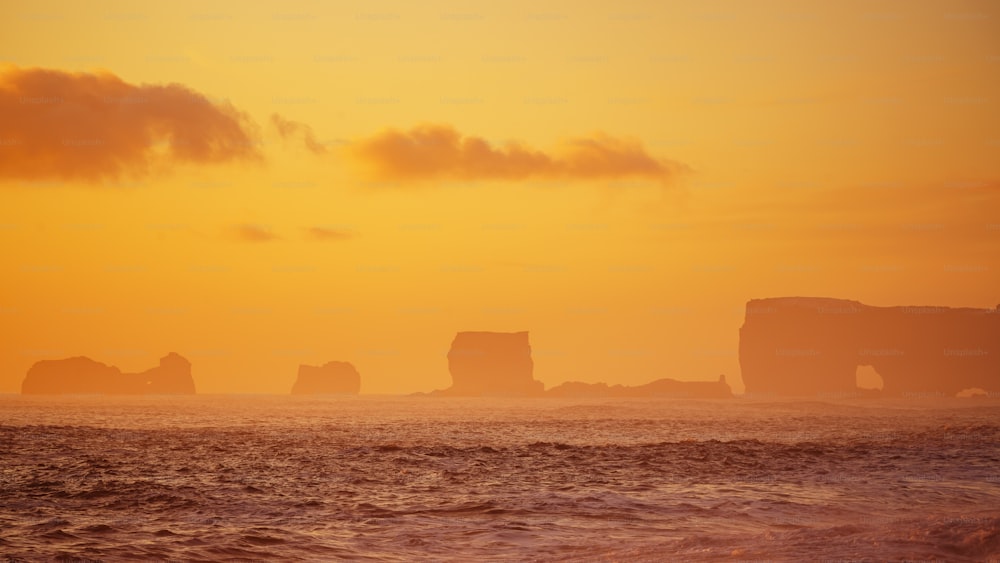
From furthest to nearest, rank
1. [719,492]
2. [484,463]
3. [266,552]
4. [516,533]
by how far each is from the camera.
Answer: [484,463] < [719,492] < [516,533] < [266,552]

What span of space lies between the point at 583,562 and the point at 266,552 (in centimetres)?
817

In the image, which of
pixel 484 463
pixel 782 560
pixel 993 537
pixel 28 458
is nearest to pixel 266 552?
pixel 782 560

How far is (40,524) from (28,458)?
20865 mm

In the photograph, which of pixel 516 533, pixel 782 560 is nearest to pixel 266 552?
pixel 516 533

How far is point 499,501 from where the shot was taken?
30203 mm

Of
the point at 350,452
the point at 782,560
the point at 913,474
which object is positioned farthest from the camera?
the point at 350,452

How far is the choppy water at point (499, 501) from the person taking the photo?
21.5 metres

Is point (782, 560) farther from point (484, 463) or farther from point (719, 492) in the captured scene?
point (484, 463)

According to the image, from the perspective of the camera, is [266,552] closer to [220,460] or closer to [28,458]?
[220,460]

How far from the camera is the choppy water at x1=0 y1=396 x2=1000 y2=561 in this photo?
21547 mm

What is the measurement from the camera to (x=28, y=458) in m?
43.0

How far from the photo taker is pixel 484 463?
43.3m

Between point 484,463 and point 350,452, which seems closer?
point 484,463

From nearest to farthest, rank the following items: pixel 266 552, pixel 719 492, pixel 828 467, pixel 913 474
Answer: pixel 266 552, pixel 719 492, pixel 913 474, pixel 828 467
